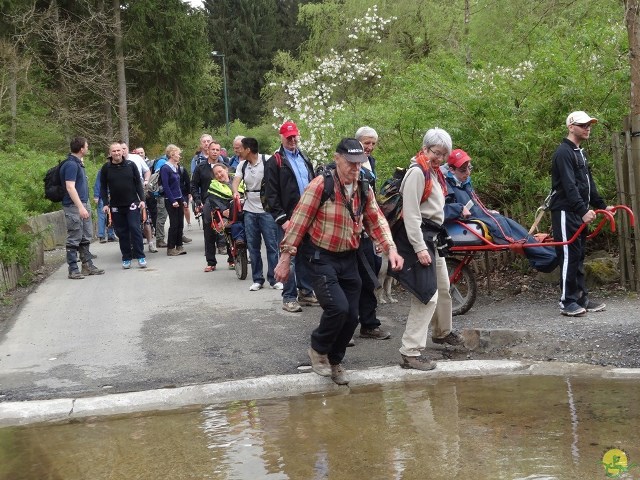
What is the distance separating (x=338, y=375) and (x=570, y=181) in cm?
311

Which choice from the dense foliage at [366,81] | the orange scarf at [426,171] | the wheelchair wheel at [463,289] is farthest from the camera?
the dense foliage at [366,81]

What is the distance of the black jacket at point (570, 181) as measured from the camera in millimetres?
8281

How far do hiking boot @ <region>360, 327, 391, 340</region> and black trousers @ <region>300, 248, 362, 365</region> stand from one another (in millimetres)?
1267

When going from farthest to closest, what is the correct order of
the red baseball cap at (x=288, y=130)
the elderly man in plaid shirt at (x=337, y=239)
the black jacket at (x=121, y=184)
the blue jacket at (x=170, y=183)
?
the blue jacket at (x=170, y=183) → the black jacket at (x=121, y=184) → the red baseball cap at (x=288, y=130) → the elderly man in plaid shirt at (x=337, y=239)

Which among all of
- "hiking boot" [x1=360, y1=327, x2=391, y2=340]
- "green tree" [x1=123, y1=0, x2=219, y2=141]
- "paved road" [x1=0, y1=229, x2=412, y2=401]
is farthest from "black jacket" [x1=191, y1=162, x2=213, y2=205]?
"green tree" [x1=123, y1=0, x2=219, y2=141]

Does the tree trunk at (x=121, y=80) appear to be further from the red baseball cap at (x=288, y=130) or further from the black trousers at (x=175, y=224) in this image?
the red baseball cap at (x=288, y=130)

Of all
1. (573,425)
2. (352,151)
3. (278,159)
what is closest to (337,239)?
(352,151)

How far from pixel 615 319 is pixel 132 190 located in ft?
25.1

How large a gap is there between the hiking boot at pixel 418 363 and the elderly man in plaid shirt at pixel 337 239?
0.59 metres

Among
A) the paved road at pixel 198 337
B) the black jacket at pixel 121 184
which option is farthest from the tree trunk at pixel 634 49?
the black jacket at pixel 121 184

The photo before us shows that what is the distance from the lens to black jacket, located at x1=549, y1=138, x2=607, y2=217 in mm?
8281

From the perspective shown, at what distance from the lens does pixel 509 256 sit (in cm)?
1069

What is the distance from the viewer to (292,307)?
940 cm

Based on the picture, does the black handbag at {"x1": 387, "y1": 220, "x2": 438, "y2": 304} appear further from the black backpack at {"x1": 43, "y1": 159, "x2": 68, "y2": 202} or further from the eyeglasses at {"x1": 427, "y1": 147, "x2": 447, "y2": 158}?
the black backpack at {"x1": 43, "y1": 159, "x2": 68, "y2": 202}
